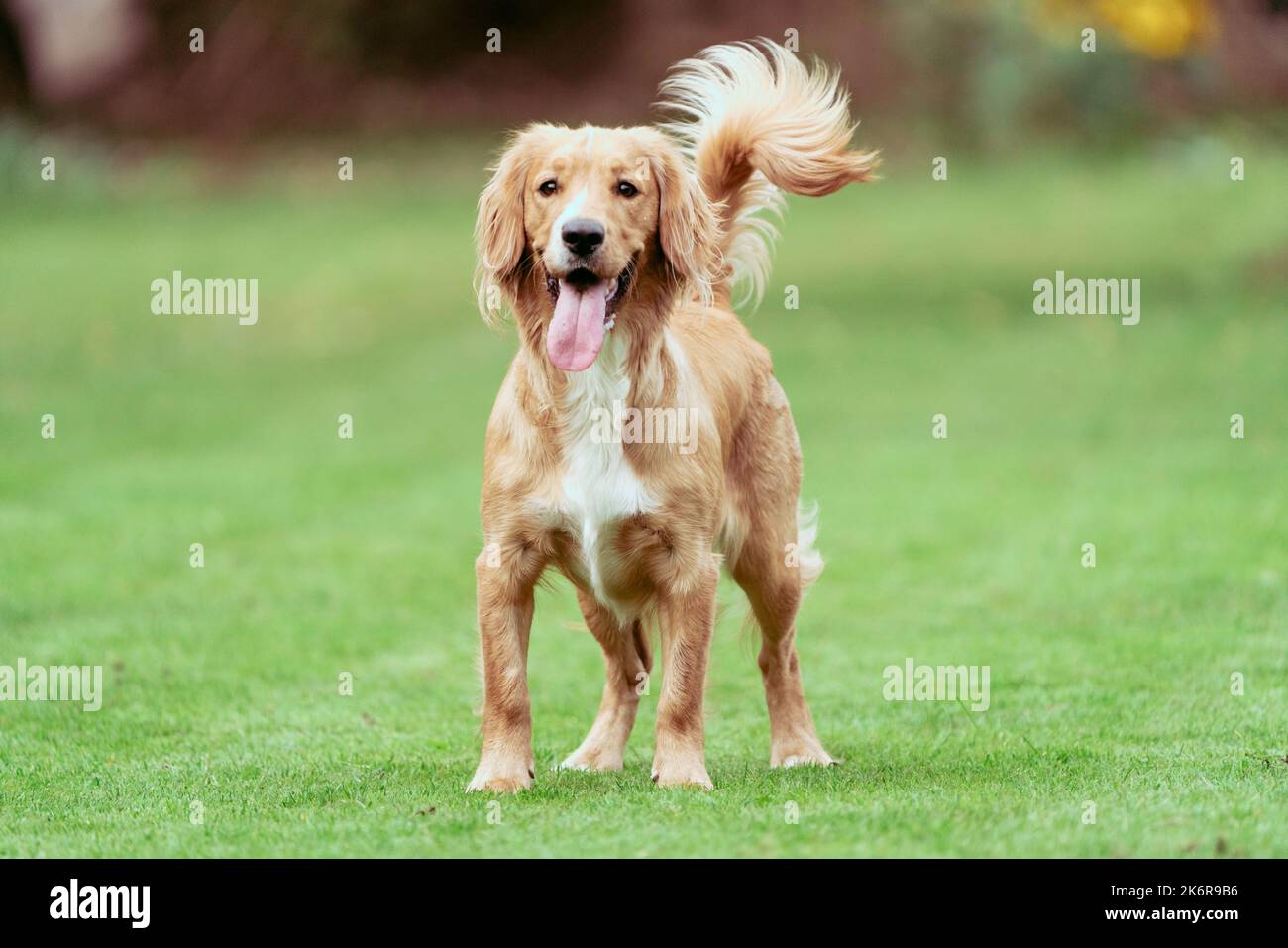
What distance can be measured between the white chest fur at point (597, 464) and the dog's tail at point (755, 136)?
1451 millimetres

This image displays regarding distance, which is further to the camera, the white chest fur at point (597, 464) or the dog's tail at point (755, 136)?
the dog's tail at point (755, 136)

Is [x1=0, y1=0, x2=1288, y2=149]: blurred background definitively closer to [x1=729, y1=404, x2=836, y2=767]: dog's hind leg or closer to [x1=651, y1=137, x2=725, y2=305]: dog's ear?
[x1=729, y1=404, x2=836, y2=767]: dog's hind leg

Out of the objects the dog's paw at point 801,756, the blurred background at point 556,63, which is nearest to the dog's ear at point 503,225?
the dog's paw at point 801,756

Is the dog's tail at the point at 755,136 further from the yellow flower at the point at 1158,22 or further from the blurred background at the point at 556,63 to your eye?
the yellow flower at the point at 1158,22

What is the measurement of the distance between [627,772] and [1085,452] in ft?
31.7

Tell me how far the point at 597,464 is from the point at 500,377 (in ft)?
45.3

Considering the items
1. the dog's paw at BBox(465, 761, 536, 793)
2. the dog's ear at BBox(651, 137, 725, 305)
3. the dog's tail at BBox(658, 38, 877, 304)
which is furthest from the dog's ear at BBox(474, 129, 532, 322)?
the dog's paw at BBox(465, 761, 536, 793)

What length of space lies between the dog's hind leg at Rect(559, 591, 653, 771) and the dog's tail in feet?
5.19

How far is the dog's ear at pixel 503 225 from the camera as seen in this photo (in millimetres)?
6887

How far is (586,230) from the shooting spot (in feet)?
21.5

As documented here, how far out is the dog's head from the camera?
21.9 ft

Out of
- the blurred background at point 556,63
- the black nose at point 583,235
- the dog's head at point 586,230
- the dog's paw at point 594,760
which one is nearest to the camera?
the black nose at point 583,235

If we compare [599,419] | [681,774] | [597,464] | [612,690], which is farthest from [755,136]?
[681,774]
